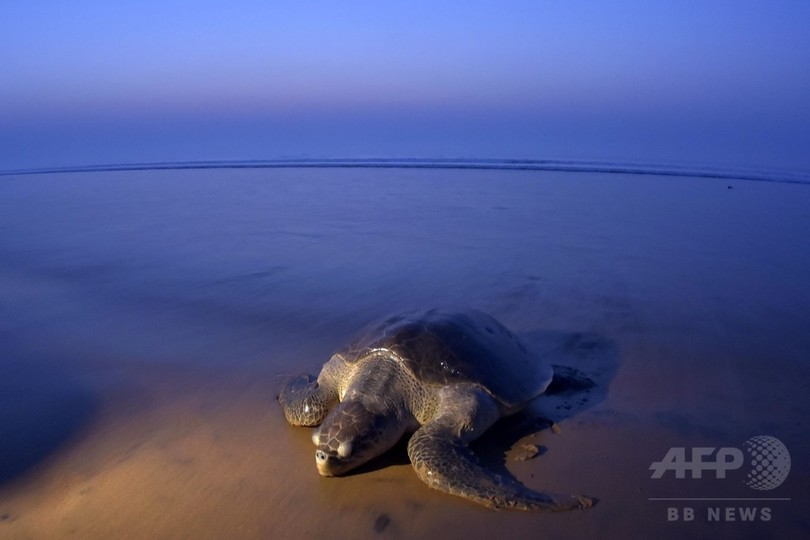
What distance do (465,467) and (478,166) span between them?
15.7 m

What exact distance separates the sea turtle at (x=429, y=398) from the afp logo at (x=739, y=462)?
63 cm

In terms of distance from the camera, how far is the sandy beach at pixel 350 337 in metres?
2.60

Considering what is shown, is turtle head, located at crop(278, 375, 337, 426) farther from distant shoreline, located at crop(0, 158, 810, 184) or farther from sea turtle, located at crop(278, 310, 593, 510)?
distant shoreline, located at crop(0, 158, 810, 184)

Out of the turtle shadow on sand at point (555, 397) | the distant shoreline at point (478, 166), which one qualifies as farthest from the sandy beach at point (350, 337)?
the distant shoreline at point (478, 166)

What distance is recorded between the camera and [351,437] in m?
2.79

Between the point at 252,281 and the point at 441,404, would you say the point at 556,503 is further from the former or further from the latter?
the point at 252,281

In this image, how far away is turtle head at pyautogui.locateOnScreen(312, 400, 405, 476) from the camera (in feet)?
9.10

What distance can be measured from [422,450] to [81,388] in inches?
101

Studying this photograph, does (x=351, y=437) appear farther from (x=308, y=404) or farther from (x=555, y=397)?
(x=555, y=397)

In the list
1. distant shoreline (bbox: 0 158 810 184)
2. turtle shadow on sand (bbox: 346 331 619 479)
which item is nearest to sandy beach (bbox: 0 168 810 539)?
turtle shadow on sand (bbox: 346 331 619 479)

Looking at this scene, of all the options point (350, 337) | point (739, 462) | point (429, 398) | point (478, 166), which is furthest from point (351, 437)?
point (478, 166)

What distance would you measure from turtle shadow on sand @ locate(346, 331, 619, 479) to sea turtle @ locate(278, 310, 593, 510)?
11cm

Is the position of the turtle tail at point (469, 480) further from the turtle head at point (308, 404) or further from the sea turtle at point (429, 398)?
the turtle head at point (308, 404)

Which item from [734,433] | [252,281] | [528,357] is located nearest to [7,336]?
[252,281]
